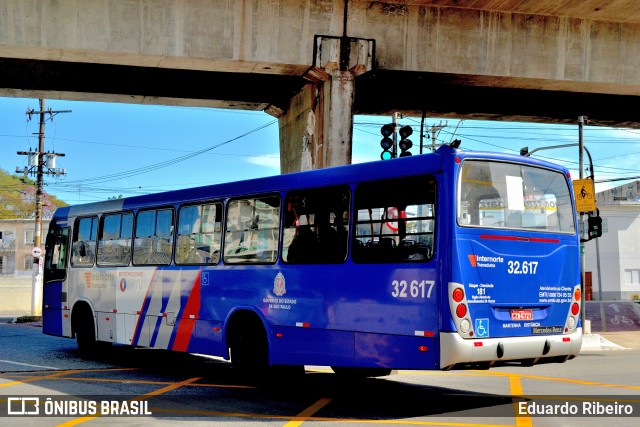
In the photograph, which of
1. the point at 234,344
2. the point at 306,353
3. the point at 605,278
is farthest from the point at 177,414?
the point at 605,278

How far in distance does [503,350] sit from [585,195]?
14410 millimetres

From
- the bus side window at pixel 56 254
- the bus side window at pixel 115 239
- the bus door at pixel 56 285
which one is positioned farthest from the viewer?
the bus side window at pixel 56 254

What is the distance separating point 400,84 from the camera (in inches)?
849

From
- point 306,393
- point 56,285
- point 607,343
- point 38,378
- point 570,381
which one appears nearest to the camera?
point 306,393

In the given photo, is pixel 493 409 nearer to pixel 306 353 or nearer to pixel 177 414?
pixel 306 353

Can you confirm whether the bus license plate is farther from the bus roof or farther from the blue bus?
the bus roof

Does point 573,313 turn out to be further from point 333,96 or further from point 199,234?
point 333,96

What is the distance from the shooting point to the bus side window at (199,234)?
43.8ft

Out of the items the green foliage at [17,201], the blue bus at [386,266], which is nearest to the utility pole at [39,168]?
the blue bus at [386,266]

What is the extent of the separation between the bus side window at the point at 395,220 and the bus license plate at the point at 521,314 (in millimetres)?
1341

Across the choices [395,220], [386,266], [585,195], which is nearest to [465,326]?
[386,266]

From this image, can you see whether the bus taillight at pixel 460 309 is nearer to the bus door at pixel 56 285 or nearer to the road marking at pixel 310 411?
the road marking at pixel 310 411

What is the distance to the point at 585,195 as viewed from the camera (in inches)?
905

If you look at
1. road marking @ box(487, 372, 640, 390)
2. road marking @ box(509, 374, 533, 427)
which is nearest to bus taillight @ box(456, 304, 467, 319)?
road marking @ box(509, 374, 533, 427)
